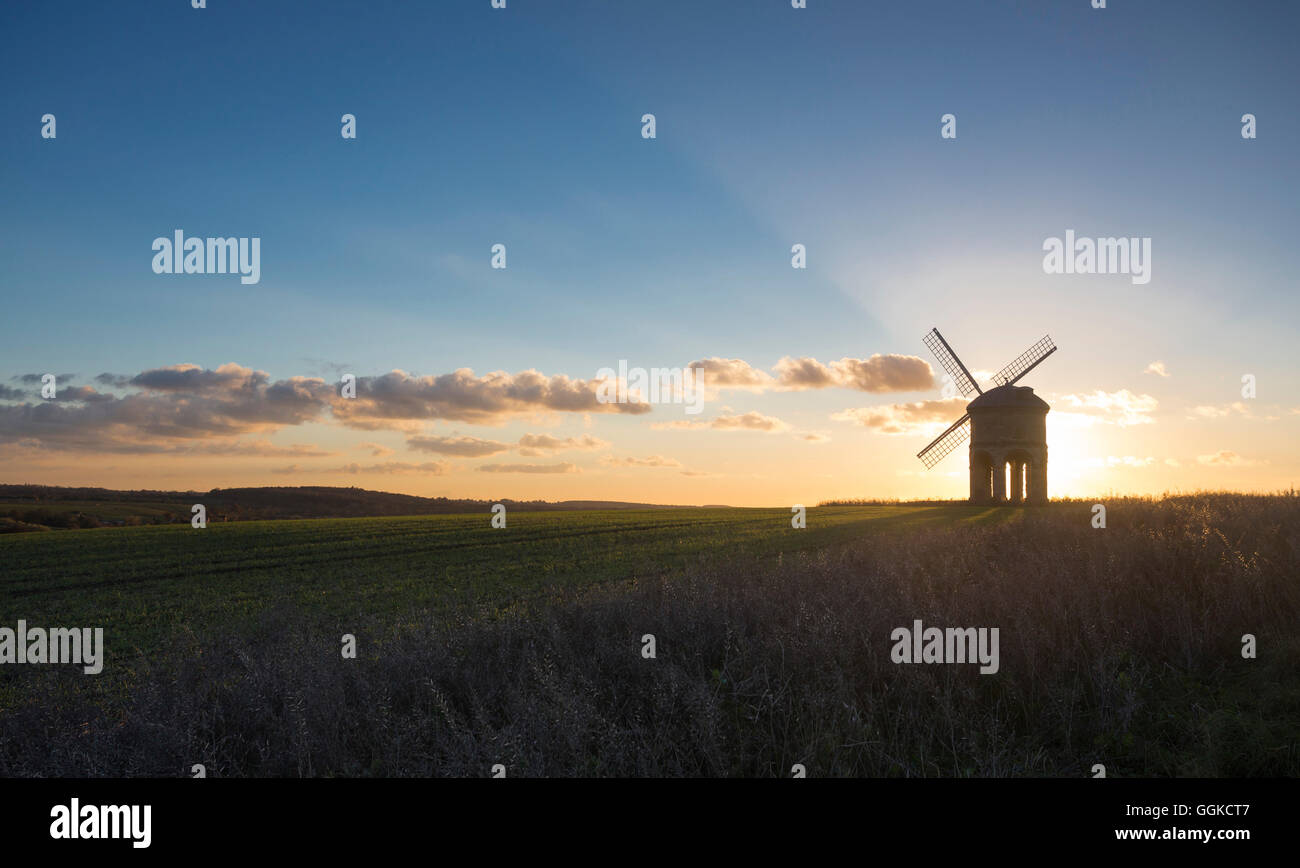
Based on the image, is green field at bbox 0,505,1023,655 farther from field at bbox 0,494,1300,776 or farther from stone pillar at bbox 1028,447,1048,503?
stone pillar at bbox 1028,447,1048,503

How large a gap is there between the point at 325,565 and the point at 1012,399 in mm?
44014

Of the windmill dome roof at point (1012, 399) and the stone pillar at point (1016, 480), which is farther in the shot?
the stone pillar at point (1016, 480)

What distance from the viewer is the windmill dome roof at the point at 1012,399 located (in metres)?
48.3

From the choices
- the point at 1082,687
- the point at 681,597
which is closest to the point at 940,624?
the point at 1082,687

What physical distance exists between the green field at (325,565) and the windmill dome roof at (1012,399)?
330 inches

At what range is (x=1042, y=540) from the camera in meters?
14.3

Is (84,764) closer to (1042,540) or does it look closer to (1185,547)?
(1185,547)

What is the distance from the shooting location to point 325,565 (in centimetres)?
2861

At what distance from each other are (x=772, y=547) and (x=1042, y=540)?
1401 cm

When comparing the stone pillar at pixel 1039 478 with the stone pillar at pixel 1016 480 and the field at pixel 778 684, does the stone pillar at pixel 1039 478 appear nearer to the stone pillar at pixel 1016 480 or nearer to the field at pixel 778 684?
the stone pillar at pixel 1016 480

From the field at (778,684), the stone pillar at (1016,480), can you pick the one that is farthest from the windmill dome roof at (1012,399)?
the field at (778,684)

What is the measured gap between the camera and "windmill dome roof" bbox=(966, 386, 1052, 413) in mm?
48344

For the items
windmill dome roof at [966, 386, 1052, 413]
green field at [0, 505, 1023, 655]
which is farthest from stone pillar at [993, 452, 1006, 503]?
green field at [0, 505, 1023, 655]

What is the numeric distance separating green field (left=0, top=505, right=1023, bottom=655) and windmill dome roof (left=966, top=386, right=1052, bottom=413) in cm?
838
